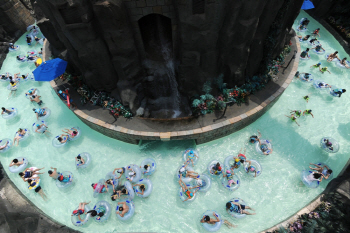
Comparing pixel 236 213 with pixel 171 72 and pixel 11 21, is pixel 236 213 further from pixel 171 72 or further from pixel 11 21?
pixel 11 21

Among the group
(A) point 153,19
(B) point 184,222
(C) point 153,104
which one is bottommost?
(B) point 184,222

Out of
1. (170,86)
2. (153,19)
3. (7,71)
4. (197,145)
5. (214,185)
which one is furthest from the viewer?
(7,71)

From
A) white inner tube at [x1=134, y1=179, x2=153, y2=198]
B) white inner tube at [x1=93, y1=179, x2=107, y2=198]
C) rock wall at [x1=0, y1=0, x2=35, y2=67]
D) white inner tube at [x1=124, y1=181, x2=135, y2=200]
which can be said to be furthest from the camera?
rock wall at [x1=0, y1=0, x2=35, y2=67]

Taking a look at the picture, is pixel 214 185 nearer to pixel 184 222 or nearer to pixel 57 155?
pixel 184 222

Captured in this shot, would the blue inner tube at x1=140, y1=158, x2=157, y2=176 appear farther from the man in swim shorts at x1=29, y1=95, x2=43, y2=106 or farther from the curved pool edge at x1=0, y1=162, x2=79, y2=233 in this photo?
the man in swim shorts at x1=29, y1=95, x2=43, y2=106

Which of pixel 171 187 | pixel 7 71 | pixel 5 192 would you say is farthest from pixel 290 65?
pixel 7 71

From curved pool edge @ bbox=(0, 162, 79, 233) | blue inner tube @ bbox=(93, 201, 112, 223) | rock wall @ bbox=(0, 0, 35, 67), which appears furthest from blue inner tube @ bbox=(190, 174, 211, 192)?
rock wall @ bbox=(0, 0, 35, 67)
